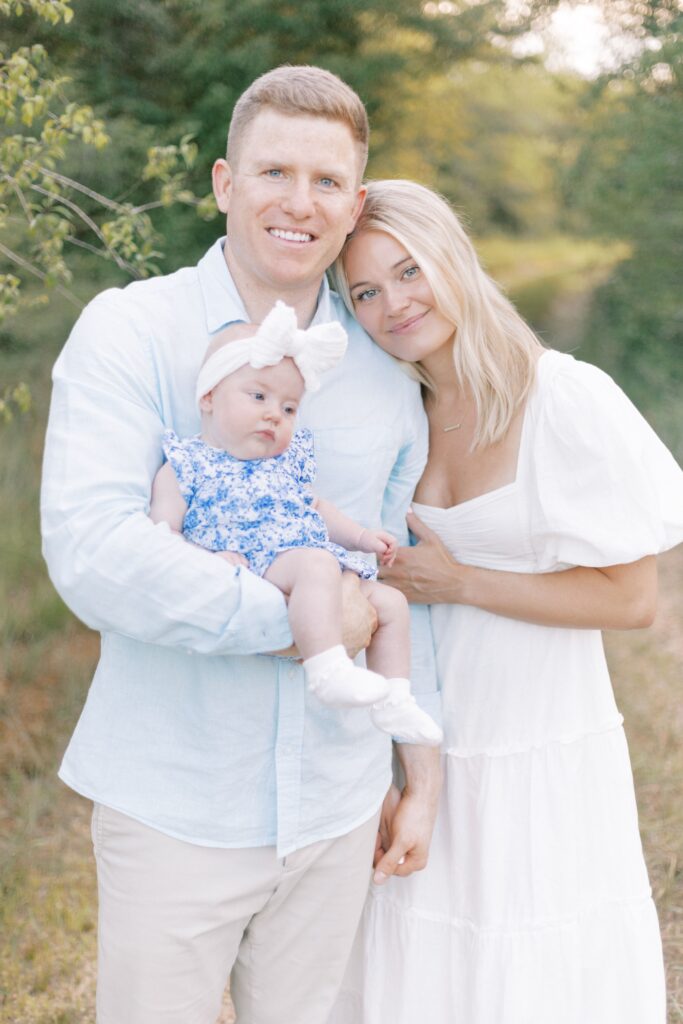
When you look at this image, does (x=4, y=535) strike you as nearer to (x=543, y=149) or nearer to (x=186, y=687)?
(x=186, y=687)

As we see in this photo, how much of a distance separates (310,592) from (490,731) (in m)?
0.81

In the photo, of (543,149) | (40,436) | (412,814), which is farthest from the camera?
(543,149)

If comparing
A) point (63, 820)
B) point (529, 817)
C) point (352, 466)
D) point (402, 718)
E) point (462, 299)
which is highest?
point (462, 299)

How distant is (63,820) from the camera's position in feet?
13.9

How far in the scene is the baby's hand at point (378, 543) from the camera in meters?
2.11

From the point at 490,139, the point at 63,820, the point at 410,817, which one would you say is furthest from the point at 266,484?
the point at 490,139

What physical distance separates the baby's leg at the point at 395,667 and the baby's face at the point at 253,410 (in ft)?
1.15

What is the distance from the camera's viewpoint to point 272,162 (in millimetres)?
2078

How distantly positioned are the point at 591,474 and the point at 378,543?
500 mm

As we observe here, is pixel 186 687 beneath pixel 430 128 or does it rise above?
→ beneath

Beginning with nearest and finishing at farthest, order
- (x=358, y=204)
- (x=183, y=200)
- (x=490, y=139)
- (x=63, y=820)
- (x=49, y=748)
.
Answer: (x=358, y=204) < (x=183, y=200) < (x=63, y=820) < (x=49, y=748) < (x=490, y=139)

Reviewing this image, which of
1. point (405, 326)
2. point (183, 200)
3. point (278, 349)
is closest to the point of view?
point (278, 349)

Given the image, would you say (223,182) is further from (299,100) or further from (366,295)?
(366,295)

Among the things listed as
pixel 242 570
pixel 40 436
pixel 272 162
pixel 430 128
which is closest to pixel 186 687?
pixel 242 570
